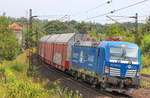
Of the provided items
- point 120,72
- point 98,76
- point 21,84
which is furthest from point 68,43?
point 21,84

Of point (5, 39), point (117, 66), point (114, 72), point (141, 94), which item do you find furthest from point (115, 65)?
point (5, 39)

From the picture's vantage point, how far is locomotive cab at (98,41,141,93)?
13.6 metres

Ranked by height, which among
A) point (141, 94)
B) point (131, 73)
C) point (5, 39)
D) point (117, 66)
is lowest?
point (141, 94)

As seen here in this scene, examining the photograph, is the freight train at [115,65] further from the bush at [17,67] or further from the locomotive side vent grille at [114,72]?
the bush at [17,67]

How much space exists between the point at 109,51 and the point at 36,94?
5939mm

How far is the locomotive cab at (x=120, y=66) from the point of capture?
13641 mm

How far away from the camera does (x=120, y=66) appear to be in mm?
13648

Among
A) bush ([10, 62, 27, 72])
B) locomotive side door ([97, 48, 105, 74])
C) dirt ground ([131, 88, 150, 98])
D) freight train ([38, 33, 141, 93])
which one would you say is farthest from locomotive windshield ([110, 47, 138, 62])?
bush ([10, 62, 27, 72])

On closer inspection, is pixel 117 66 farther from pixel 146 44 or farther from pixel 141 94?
pixel 146 44

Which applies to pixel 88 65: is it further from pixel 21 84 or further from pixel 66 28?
pixel 66 28

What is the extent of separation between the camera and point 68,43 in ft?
72.2

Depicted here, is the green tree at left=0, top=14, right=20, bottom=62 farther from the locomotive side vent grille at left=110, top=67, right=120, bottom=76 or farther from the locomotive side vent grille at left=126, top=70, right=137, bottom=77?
the locomotive side vent grille at left=126, top=70, right=137, bottom=77

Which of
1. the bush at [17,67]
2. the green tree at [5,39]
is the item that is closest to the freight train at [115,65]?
the green tree at [5,39]

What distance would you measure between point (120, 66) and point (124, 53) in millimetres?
901
